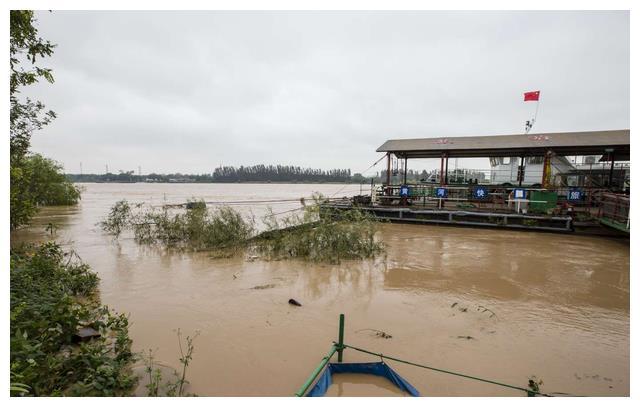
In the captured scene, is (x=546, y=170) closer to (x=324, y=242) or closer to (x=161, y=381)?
(x=324, y=242)

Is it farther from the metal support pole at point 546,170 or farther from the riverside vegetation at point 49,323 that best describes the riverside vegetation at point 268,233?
the metal support pole at point 546,170

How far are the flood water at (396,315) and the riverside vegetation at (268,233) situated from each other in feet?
2.30

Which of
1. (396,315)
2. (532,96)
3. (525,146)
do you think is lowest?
(396,315)

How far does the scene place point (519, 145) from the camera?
16.4 metres

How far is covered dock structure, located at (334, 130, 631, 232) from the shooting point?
47.3 feet

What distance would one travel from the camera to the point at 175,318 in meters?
5.46

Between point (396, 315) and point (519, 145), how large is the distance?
14755mm

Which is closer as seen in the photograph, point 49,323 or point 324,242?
point 49,323

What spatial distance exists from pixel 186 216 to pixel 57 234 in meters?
6.70

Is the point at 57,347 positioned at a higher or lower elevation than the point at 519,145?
lower

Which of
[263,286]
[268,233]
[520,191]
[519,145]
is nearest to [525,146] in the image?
[519,145]

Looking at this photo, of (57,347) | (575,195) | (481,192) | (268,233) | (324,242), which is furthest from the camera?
(481,192)

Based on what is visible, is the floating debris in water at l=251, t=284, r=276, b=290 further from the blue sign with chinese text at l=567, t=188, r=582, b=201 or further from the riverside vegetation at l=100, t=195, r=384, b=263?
the blue sign with chinese text at l=567, t=188, r=582, b=201

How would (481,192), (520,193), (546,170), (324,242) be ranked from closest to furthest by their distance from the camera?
1. (324,242)
2. (520,193)
3. (481,192)
4. (546,170)
